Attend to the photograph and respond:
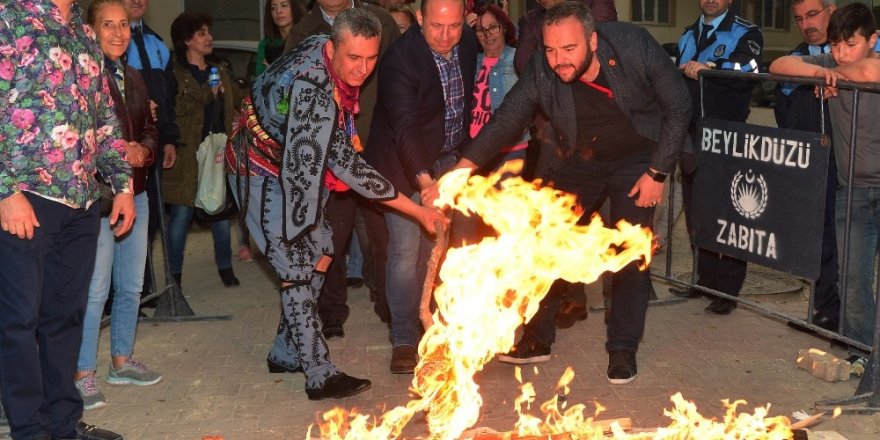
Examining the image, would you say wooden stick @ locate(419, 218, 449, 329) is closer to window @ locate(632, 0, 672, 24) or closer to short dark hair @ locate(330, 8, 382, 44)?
short dark hair @ locate(330, 8, 382, 44)

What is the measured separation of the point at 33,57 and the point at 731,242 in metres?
4.43

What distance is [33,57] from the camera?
14.6ft

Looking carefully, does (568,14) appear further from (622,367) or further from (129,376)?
(129,376)

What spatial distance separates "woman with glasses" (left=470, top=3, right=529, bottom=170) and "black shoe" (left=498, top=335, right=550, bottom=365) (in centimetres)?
120

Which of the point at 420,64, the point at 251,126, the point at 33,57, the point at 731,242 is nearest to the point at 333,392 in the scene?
the point at 251,126

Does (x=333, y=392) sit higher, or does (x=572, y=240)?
(x=572, y=240)

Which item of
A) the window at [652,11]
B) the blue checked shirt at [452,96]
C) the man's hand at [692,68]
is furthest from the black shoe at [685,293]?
the window at [652,11]

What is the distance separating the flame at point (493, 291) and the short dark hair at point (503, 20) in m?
1.52

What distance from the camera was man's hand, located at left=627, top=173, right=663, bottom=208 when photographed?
5773mm

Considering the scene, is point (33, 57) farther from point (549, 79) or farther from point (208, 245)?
point (208, 245)

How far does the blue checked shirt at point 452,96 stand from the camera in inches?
241

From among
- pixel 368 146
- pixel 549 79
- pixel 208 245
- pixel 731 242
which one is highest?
pixel 549 79

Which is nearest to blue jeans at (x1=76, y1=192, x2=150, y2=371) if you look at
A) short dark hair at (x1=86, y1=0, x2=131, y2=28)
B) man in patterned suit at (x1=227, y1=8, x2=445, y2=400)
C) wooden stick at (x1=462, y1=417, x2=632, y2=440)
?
man in patterned suit at (x1=227, y1=8, x2=445, y2=400)

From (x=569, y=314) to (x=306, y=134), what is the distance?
271 cm
